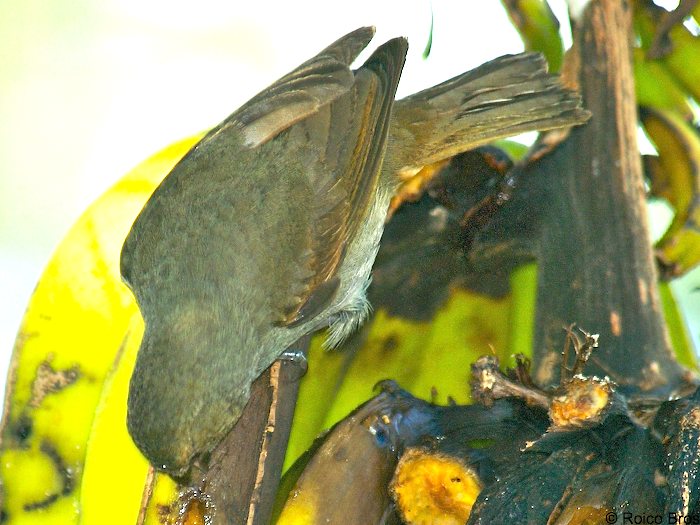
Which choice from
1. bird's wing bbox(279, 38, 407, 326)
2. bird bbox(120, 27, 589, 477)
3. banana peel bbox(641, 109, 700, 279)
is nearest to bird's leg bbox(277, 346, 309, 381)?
bird bbox(120, 27, 589, 477)

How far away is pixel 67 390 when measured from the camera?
1.86m

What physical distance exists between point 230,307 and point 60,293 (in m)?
0.43

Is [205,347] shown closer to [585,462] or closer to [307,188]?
[307,188]

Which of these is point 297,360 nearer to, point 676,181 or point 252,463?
point 252,463

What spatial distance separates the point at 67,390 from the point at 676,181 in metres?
1.47

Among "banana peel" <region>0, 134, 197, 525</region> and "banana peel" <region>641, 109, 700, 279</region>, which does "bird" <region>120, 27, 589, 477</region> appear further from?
"banana peel" <region>641, 109, 700, 279</region>

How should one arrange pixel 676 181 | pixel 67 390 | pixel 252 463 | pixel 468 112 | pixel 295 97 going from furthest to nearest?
pixel 468 112 → pixel 295 97 → pixel 676 181 → pixel 67 390 → pixel 252 463

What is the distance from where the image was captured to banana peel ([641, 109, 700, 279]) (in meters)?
1.96

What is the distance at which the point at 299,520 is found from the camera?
1574mm

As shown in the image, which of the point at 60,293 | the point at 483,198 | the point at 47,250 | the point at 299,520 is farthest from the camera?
the point at 47,250

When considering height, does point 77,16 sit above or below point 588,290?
above

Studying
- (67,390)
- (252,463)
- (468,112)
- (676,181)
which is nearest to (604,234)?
(676,181)

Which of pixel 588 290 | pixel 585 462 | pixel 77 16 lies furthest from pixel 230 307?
pixel 77 16

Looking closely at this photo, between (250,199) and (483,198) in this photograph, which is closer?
(483,198)
